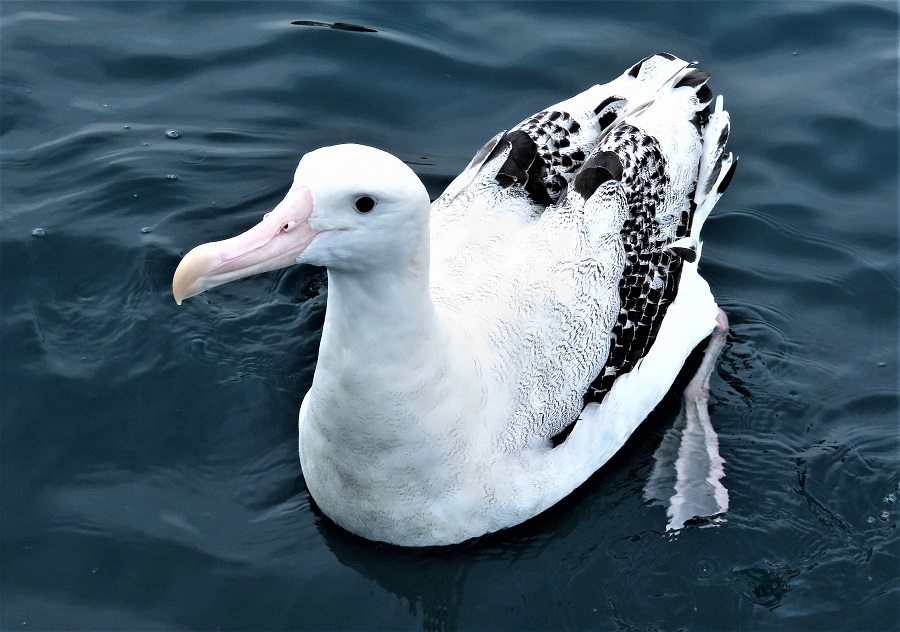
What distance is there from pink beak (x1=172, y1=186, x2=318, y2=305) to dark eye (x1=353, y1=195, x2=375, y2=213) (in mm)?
201

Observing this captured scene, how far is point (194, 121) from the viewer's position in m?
9.62

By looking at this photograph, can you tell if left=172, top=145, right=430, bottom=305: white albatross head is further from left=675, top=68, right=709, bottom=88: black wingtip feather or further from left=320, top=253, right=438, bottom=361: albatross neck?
left=675, top=68, right=709, bottom=88: black wingtip feather

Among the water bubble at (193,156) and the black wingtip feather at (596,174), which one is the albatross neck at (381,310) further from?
the water bubble at (193,156)

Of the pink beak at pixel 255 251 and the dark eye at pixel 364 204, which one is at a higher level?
the dark eye at pixel 364 204

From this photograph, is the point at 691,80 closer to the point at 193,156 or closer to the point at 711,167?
the point at 711,167

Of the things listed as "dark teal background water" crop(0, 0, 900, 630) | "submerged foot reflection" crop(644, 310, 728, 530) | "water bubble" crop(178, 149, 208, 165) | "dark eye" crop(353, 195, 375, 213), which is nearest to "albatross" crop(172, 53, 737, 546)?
"dark eye" crop(353, 195, 375, 213)

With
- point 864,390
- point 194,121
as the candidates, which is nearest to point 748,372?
point 864,390

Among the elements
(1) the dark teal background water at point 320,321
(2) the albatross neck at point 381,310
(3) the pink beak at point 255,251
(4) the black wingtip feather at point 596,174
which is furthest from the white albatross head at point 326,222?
(4) the black wingtip feather at point 596,174

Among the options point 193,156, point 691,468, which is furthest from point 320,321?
point 691,468

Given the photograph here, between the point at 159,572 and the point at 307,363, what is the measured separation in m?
1.83

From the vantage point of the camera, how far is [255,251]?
4.88 meters

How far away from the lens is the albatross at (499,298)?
4918 millimetres

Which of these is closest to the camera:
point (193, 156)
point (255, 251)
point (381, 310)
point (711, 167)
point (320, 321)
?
point (255, 251)

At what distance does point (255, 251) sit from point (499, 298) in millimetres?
1809
